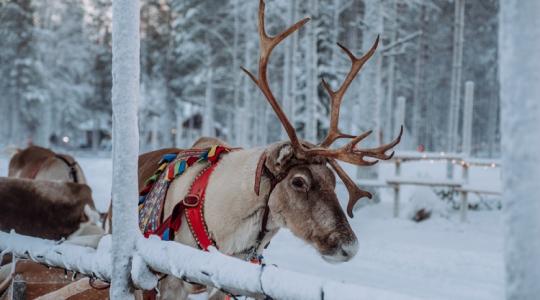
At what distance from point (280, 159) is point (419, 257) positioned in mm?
5373

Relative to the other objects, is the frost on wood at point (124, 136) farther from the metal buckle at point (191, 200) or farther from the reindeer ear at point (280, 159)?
the reindeer ear at point (280, 159)

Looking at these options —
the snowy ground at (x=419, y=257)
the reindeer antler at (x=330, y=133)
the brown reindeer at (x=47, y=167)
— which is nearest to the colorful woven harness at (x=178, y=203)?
the reindeer antler at (x=330, y=133)

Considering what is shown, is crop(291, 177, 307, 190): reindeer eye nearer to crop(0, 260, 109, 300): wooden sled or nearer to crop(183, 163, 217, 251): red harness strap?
crop(183, 163, 217, 251): red harness strap

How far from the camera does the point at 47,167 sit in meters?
6.95

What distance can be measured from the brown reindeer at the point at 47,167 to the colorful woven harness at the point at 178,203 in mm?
3401

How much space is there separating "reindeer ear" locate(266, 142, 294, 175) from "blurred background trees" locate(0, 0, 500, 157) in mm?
12301

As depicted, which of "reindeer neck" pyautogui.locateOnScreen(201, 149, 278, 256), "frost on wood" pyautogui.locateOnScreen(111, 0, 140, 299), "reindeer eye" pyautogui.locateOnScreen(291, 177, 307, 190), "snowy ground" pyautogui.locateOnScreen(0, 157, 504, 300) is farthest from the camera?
"snowy ground" pyautogui.locateOnScreen(0, 157, 504, 300)

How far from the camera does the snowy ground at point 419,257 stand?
21.0 ft

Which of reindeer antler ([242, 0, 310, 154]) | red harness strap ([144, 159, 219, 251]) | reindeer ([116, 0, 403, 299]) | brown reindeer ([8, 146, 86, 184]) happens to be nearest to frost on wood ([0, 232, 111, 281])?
red harness strap ([144, 159, 219, 251])

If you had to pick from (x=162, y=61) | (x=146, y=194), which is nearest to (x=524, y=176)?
(x=146, y=194)

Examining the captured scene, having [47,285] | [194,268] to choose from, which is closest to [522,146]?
[194,268]

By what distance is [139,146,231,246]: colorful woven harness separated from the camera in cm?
321

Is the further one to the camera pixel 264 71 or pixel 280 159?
pixel 264 71

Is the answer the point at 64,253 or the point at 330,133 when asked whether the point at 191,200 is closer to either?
the point at 64,253
